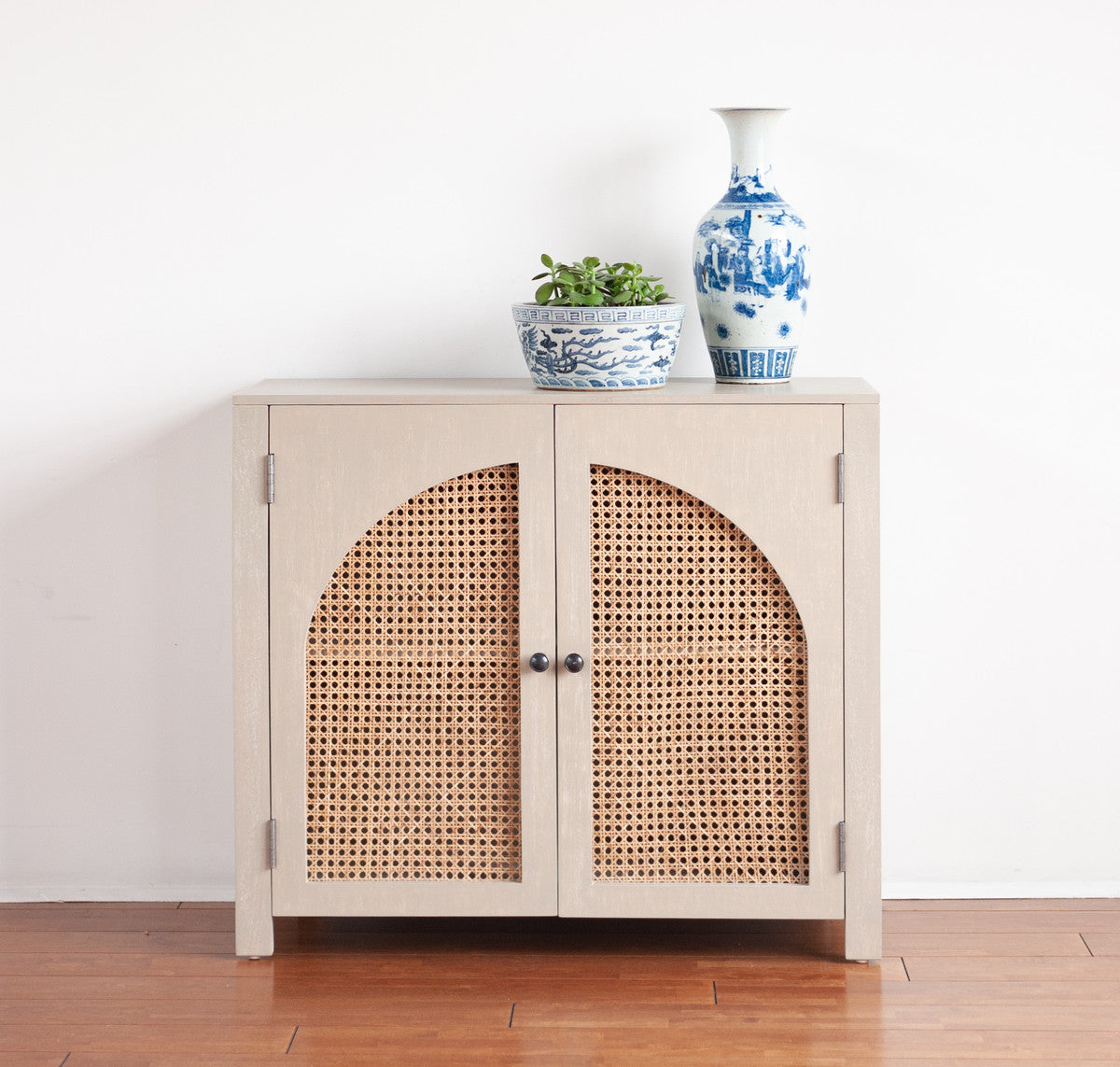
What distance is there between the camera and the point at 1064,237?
8.01ft

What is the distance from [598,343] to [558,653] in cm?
50

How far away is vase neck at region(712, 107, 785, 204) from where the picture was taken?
7.42ft

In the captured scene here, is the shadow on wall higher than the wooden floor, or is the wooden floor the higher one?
the shadow on wall

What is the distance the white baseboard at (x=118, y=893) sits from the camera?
2.58 meters

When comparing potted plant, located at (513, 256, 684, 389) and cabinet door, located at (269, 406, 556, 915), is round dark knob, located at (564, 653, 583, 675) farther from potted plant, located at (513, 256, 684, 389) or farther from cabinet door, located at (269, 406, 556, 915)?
potted plant, located at (513, 256, 684, 389)

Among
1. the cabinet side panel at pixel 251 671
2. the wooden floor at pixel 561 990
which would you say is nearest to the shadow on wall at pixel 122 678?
the wooden floor at pixel 561 990

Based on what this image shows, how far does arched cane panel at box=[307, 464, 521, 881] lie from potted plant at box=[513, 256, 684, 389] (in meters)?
0.21

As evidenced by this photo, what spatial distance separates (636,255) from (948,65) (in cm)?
65

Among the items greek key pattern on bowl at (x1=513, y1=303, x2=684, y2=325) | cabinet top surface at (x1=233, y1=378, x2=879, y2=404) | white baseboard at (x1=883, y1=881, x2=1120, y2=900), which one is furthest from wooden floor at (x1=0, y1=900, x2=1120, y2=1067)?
greek key pattern on bowl at (x1=513, y1=303, x2=684, y2=325)

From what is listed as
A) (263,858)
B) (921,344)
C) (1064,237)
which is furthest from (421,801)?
(1064,237)

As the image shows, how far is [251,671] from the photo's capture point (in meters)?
2.19

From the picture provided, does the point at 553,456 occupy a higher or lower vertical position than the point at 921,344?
lower

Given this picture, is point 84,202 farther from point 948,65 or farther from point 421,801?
point 948,65

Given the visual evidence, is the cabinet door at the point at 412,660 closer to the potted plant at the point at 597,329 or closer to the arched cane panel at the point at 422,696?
the arched cane panel at the point at 422,696
